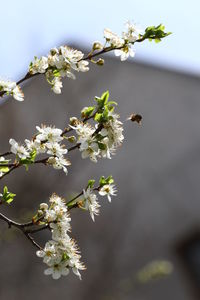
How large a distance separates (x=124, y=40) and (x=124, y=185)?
4115 millimetres

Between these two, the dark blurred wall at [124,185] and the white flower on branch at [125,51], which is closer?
the white flower on branch at [125,51]

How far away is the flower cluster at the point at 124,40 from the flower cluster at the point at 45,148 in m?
0.27

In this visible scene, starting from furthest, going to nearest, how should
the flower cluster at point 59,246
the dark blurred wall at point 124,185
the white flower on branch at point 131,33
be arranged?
the dark blurred wall at point 124,185 → the white flower on branch at point 131,33 → the flower cluster at point 59,246

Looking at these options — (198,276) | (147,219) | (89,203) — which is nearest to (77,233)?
(147,219)

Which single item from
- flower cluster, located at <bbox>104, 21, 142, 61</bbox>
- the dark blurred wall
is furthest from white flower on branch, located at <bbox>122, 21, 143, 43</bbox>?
the dark blurred wall

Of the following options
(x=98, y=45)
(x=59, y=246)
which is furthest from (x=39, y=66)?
(x=59, y=246)

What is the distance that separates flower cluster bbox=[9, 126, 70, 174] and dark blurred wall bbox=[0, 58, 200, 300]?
3.20 meters

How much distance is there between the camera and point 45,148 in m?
1.12

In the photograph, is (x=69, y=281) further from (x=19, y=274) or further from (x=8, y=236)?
(x=8, y=236)

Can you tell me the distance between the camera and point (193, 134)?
566cm

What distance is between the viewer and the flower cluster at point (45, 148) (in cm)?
109

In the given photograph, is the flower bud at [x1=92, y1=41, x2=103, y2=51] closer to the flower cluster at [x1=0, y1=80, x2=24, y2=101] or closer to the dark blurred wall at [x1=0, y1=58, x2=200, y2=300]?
the flower cluster at [x1=0, y1=80, x2=24, y2=101]

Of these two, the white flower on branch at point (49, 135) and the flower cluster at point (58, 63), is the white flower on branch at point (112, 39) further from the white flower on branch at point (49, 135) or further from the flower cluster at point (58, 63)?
the white flower on branch at point (49, 135)

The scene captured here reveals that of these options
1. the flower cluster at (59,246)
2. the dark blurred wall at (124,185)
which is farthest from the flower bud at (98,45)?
the dark blurred wall at (124,185)
